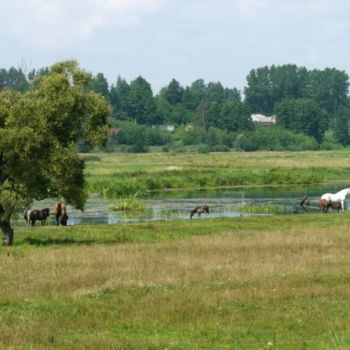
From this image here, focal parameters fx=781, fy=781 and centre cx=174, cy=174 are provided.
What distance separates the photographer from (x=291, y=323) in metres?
15.6

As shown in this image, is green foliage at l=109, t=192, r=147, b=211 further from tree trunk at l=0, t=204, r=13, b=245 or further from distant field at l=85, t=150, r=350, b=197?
tree trunk at l=0, t=204, r=13, b=245

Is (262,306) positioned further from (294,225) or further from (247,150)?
(247,150)

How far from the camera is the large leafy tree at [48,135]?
3278 cm

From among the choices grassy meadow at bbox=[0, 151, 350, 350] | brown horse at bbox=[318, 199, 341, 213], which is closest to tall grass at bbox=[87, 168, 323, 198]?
brown horse at bbox=[318, 199, 341, 213]

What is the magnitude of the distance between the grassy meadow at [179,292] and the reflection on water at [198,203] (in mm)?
15624

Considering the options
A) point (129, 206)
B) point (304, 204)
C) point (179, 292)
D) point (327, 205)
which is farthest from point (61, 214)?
point (179, 292)

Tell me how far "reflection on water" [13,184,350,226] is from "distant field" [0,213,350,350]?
19.9m

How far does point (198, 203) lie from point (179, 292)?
4562cm

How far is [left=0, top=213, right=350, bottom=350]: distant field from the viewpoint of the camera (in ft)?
47.6

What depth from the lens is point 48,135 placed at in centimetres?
3362

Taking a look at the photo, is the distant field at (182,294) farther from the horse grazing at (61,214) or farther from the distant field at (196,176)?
the distant field at (196,176)

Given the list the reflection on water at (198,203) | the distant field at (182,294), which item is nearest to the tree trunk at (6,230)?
the distant field at (182,294)

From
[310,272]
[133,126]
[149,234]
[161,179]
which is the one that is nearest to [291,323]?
[310,272]

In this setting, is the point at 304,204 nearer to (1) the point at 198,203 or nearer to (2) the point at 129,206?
(1) the point at 198,203
